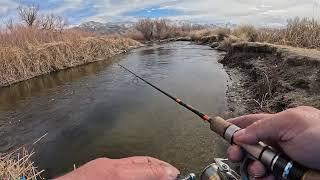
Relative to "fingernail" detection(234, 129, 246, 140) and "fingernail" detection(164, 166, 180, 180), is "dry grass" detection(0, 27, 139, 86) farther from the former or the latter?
"fingernail" detection(234, 129, 246, 140)

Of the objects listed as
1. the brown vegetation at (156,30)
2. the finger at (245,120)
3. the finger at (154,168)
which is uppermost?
the finger at (245,120)

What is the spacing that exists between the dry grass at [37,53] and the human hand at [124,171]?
14153mm

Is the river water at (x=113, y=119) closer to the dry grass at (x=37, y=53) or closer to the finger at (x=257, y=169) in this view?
the dry grass at (x=37, y=53)

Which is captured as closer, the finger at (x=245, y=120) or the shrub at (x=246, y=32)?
the finger at (x=245, y=120)

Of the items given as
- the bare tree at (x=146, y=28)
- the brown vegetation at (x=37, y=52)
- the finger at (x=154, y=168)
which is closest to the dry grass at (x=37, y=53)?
the brown vegetation at (x=37, y=52)

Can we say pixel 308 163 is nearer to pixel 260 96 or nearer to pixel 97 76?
pixel 260 96

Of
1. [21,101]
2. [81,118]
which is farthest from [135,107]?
[21,101]

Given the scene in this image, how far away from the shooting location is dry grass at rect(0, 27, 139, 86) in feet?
51.1

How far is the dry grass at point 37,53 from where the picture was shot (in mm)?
15586

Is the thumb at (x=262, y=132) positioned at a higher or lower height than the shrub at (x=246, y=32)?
higher

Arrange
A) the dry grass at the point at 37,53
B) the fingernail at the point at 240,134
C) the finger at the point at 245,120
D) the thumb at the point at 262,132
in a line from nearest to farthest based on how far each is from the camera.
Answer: the thumb at the point at 262,132, the fingernail at the point at 240,134, the finger at the point at 245,120, the dry grass at the point at 37,53

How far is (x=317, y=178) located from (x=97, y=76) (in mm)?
14350

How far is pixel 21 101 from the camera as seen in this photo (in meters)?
11.6

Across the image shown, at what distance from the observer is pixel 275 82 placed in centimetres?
927
